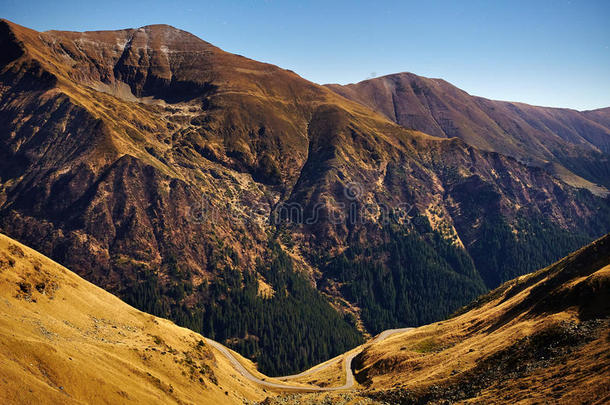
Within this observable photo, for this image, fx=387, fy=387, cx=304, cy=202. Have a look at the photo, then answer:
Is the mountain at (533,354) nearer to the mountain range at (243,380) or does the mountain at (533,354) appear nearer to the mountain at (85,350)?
the mountain range at (243,380)

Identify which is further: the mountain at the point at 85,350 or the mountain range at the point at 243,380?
the mountain range at the point at 243,380

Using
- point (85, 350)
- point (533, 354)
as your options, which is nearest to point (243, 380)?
point (85, 350)

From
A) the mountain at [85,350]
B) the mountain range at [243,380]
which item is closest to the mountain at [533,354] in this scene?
the mountain range at [243,380]

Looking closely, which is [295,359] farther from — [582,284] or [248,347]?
[582,284]

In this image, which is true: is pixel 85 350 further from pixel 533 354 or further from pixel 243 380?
pixel 533 354

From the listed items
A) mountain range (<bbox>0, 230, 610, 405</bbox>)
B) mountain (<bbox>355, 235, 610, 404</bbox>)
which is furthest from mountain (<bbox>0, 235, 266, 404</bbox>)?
mountain (<bbox>355, 235, 610, 404</bbox>)

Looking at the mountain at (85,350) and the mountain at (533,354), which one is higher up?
the mountain at (85,350)
